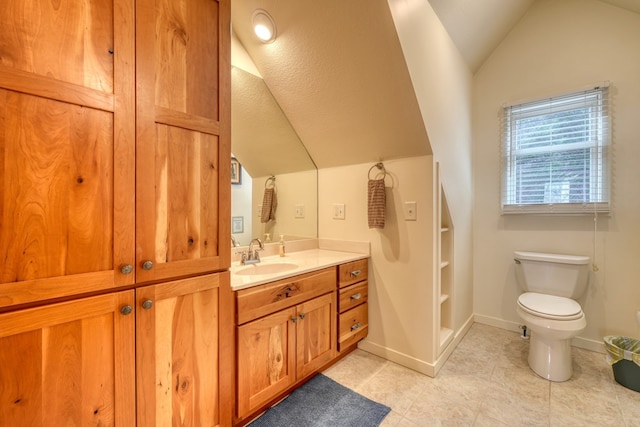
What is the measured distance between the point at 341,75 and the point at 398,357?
1986 millimetres

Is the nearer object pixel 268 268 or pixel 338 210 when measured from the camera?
pixel 268 268

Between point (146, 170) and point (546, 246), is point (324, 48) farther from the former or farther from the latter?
point (546, 246)

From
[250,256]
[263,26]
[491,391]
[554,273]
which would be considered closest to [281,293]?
[250,256]

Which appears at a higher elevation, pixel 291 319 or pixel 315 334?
pixel 291 319

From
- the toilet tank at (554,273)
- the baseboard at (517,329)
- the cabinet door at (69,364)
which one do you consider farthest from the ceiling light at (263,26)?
the baseboard at (517,329)

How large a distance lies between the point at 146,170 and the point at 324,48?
1.20m

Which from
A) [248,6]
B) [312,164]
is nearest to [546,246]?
[312,164]

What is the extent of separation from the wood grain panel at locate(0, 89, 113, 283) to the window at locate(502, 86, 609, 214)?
115 inches

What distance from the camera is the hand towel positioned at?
6.86 feet

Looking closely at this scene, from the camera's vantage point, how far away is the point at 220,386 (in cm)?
119

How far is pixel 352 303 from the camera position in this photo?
1.99m

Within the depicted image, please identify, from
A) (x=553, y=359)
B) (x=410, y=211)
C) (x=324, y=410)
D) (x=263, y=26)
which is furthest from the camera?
(x=410, y=211)

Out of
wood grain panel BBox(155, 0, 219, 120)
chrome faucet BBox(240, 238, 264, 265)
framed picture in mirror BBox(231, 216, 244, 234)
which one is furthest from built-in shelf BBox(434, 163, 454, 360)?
wood grain panel BBox(155, 0, 219, 120)

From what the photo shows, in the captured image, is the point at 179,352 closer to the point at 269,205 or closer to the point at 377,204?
the point at 269,205
